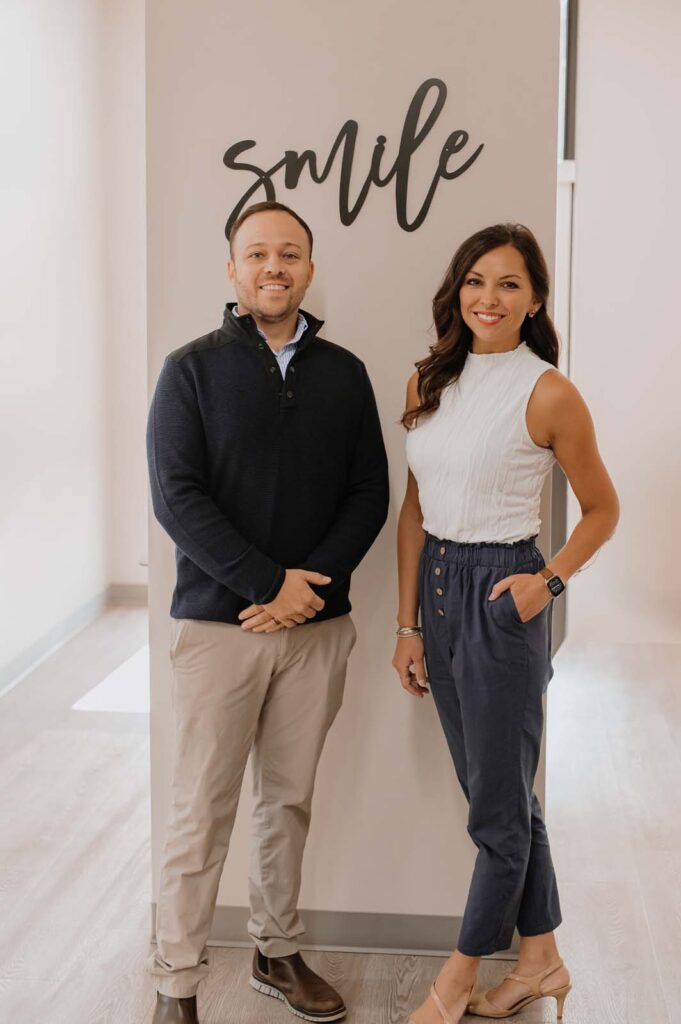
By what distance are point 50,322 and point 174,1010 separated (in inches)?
149

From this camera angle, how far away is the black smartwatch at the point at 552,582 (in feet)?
7.52

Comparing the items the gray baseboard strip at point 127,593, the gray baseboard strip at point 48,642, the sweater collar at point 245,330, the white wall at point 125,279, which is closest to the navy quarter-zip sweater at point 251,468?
the sweater collar at point 245,330

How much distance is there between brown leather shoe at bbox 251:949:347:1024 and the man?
218 millimetres

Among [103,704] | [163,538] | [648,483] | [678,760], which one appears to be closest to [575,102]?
[648,483]

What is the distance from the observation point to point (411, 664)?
2490mm

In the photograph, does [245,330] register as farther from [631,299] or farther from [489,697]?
[631,299]

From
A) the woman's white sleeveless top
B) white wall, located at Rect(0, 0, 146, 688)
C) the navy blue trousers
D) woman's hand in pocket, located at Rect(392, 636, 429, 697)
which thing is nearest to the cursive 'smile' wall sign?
the woman's white sleeveless top

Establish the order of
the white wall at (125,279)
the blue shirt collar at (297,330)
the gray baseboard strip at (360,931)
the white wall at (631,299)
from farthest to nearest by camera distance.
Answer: the white wall at (125,279) → the white wall at (631,299) → the gray baseboard strip at (360,931) → the blue shirt collar at (297,330)

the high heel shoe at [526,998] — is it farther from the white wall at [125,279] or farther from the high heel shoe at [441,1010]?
the white wall at [125,279]

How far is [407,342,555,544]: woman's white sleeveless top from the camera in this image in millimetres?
2268

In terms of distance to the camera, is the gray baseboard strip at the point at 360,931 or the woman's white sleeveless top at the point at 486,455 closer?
the woman's white sleeveless top at the point at 486,455

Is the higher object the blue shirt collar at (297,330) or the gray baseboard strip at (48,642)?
the blue shirt collar at (297,330)

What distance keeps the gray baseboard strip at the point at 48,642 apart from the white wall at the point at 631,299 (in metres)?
2.47

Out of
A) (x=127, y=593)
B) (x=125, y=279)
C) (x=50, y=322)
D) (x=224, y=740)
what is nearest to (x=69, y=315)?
(x=50, y=322)
